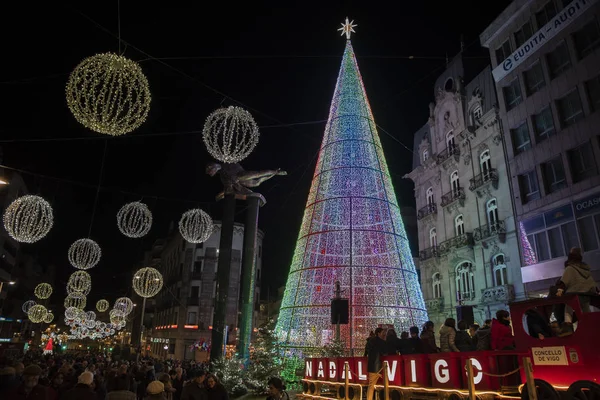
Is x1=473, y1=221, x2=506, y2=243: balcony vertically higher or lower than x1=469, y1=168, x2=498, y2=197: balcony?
lower

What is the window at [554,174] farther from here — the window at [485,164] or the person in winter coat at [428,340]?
the person in winter coat at [428,340]

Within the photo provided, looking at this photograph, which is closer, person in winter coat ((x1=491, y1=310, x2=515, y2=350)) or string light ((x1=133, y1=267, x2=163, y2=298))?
person in winter coat ((x1=491, y1=310, x2=515, y2=350))

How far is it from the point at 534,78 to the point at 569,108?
3.09 metres

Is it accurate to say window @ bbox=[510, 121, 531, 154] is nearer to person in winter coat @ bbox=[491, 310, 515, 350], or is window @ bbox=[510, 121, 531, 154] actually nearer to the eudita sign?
the eudita sign

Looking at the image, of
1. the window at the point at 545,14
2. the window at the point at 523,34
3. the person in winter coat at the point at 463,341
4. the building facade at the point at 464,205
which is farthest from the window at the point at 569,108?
the person in winter coat at the point at 463,341

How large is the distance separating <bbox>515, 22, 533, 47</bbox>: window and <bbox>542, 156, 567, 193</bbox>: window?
24.0ft

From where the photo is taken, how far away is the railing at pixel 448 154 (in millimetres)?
28422

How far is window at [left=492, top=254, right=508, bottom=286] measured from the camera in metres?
23.4

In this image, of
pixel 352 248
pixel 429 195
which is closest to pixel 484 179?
pixel 429 195

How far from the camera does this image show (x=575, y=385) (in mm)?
5426

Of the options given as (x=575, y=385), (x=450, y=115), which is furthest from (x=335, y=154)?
(x=450, y=115)

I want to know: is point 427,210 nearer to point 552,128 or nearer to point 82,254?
point 552,128

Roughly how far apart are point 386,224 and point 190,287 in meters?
41.3

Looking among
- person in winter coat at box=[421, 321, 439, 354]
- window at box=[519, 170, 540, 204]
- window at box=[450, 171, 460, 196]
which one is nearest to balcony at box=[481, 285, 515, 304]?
window at box=[519, 170, 540, 204]
